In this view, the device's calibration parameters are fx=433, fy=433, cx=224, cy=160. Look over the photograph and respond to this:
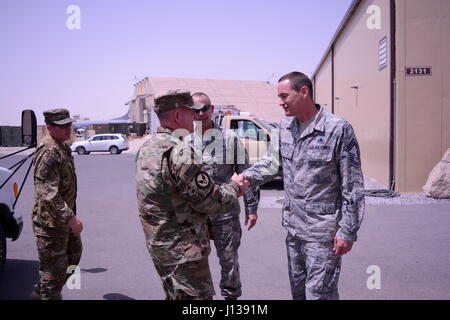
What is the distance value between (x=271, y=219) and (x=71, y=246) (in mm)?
4833

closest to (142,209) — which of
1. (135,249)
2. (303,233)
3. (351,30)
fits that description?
(303,233)

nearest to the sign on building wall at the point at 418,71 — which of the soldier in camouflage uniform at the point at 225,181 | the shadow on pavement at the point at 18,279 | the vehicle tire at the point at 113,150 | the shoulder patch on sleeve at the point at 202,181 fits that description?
the soldier in camouflage uniform at the point at 225,181

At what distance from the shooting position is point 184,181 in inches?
99.7

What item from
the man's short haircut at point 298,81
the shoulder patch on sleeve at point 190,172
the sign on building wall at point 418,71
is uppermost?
the sign on building wall at point 418,71

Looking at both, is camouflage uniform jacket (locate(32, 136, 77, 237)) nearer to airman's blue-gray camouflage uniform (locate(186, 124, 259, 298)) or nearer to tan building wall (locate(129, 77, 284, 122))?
airman's blue-gray camouflage uniform (locate(186, 124, 259, 298))

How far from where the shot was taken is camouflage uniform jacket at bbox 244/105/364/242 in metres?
3.03

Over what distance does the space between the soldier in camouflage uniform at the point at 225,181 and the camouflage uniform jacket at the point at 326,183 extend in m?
0.82

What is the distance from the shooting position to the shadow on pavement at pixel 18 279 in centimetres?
460

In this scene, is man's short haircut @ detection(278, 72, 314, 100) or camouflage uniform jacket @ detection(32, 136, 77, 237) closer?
man's short haircut @ detection(278, 72, 314, 100)

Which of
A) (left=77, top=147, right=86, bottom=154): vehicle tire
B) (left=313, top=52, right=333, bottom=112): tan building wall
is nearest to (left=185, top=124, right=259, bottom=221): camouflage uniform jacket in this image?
(left=313, top=52, right=333, bottom=112): tan building wall

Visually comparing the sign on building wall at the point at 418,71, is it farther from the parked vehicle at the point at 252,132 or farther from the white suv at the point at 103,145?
the white suv at the point at 103,145

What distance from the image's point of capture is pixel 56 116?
13.4ft

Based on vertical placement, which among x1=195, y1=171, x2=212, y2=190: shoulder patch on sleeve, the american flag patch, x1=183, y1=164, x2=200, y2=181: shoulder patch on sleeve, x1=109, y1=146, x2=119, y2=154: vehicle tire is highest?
the american flag patch
